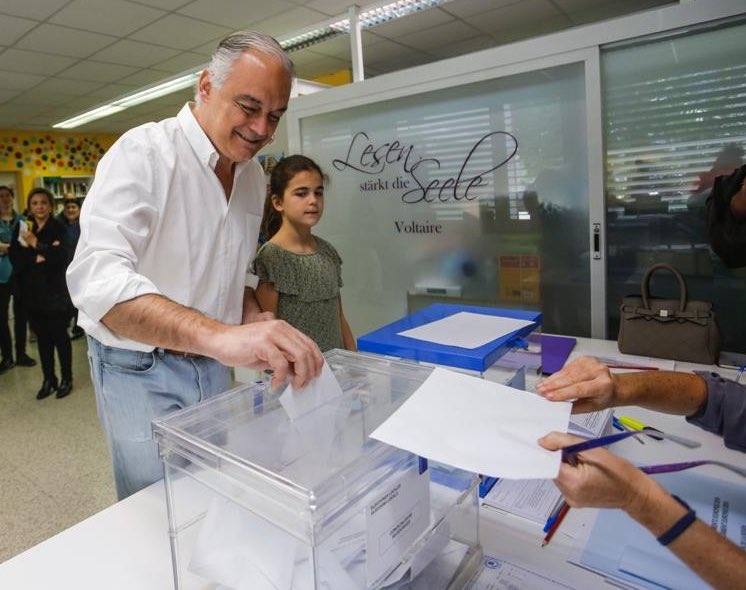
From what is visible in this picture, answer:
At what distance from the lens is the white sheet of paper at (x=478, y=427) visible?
0.54m

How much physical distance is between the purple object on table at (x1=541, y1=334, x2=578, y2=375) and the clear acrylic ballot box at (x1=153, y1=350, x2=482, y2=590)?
0.82 meters

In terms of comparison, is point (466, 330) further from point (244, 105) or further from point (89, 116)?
point (89, 116)

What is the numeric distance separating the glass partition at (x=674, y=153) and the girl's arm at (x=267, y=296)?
1349 millimetres

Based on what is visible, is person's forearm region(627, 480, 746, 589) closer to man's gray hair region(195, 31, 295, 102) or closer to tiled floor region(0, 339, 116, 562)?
man's gray hair region(195, 31, 295, 102)

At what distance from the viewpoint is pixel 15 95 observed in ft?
18.9

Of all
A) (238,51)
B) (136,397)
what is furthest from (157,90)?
(136,397)

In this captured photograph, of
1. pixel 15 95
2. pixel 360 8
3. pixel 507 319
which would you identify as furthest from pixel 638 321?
pixel 15 95

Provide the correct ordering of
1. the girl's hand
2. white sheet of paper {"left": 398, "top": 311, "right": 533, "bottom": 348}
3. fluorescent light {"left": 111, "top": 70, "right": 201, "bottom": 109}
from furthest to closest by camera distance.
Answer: fluorescent light {"left": 111, "top": 70, "right": 201, "bottom": 109} → the girl's hand → white sheet of paper {"left": 398, "top": 311, "right": 533, "bottom": 348}

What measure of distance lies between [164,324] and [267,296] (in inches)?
37.4

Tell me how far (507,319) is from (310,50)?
4206mm

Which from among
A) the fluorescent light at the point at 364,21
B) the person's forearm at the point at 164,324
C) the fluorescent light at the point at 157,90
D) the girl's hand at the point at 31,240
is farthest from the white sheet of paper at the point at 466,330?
the fluorescent light at the point at 157,90

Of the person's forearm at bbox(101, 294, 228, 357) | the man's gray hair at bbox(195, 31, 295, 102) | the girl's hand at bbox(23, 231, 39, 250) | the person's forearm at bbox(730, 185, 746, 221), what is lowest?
the person's forearm at bbox(101, 294, 228, 357)

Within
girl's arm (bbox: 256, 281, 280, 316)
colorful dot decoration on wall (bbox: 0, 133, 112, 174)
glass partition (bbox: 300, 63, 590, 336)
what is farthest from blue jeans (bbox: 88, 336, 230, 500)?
colorful dot decoration on wall (bbox: 0, 133, 112, 174)

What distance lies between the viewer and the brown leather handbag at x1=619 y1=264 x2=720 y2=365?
5.09 feet
